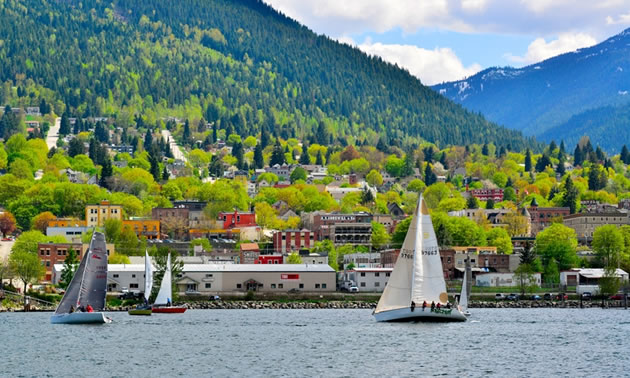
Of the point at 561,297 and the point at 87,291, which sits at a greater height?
the point at 561,297

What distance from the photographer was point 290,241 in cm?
18575

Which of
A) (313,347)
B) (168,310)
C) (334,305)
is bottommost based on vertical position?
(313,347)

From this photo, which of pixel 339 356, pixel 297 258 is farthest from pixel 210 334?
pixel 297 258

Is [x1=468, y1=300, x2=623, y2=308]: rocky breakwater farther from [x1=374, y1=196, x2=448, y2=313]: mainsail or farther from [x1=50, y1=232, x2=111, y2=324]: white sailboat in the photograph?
[x1=50, y1=232, x2=111, y2=324]: white sailboat

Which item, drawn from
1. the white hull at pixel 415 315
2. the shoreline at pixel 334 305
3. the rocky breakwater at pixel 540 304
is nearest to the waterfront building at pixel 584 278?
the shoreline at pixel 334 305

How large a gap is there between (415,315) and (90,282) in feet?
66.2

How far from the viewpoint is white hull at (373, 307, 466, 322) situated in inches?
3391

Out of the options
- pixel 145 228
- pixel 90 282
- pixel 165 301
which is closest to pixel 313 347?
pixel 90 282

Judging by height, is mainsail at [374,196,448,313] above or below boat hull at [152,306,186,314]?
above

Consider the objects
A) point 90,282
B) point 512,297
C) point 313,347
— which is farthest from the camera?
point 512,297

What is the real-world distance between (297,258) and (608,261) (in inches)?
1338

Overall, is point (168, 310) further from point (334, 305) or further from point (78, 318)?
point (78, 318)

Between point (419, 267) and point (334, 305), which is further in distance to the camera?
point (334, 305)

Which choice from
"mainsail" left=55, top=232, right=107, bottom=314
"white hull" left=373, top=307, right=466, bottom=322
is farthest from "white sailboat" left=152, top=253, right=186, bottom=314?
"white hull" left=373, top=307, right=466, bottom=322
